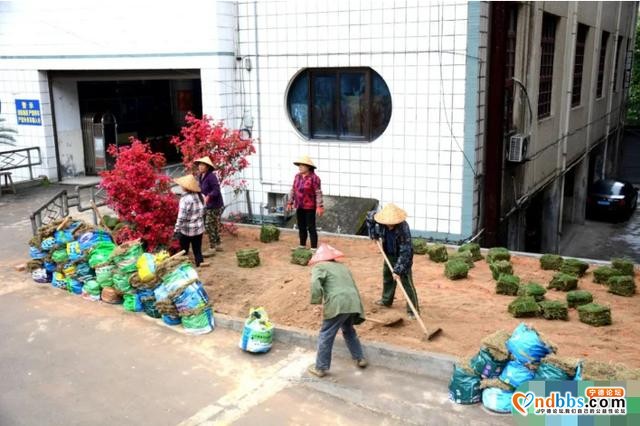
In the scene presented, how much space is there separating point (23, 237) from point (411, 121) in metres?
7.99

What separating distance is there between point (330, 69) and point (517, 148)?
14.0 ft

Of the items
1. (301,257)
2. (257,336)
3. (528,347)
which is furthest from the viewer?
(301,257)

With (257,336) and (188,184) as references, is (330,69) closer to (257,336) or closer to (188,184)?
(188,184)

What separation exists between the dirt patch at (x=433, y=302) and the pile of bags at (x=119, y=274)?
25.6 inches

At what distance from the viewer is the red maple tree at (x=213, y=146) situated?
11008mm

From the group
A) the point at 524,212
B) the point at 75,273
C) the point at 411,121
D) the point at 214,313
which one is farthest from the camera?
the point at 524,212

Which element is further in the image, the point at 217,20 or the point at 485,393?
the point at 217,20

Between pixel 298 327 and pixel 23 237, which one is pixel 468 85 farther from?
pixel 23 237

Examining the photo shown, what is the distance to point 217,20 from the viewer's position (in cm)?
1279

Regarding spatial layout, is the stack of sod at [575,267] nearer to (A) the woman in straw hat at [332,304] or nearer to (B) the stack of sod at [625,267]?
(B) the stack of sod at [625,267]

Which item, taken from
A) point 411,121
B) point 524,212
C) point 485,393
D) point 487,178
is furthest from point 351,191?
point 485,393

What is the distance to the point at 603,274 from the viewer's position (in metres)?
9.38

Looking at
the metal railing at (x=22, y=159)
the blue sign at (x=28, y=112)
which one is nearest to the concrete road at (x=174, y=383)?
the metal railing at (x=22, y=159)

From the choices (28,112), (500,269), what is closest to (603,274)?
(500,269)
